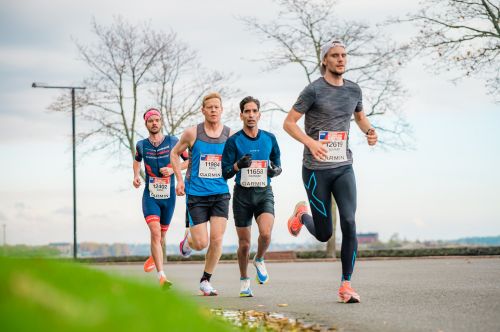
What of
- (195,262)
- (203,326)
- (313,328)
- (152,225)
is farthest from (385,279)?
(195,262)

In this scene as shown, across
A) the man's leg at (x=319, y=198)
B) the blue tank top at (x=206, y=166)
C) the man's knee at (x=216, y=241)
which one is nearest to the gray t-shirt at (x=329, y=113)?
the man's leg at (x=319, y=198)

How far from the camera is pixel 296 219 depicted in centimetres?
1092

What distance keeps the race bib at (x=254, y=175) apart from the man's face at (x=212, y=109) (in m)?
0.84

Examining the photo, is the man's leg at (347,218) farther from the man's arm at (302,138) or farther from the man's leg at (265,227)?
the man's leg at (265,227)

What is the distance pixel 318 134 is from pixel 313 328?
2.82 m

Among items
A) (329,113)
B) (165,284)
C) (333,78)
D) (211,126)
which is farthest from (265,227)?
(165,284)

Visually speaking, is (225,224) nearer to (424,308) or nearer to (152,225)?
(152,225)

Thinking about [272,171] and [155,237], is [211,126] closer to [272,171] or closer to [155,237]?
[272,171]

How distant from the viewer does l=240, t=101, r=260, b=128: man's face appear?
31.4ft

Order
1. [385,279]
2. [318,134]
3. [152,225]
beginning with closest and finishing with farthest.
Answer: [318,134]
[152,225]
[385,279]

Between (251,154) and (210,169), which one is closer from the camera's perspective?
(251,154)

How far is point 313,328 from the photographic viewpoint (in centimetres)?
648

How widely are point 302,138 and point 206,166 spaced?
1.95 m

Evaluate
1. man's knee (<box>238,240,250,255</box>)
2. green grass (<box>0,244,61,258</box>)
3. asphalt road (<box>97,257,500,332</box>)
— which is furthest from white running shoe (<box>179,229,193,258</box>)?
green grass (<box>0,244,61,258</box>)
